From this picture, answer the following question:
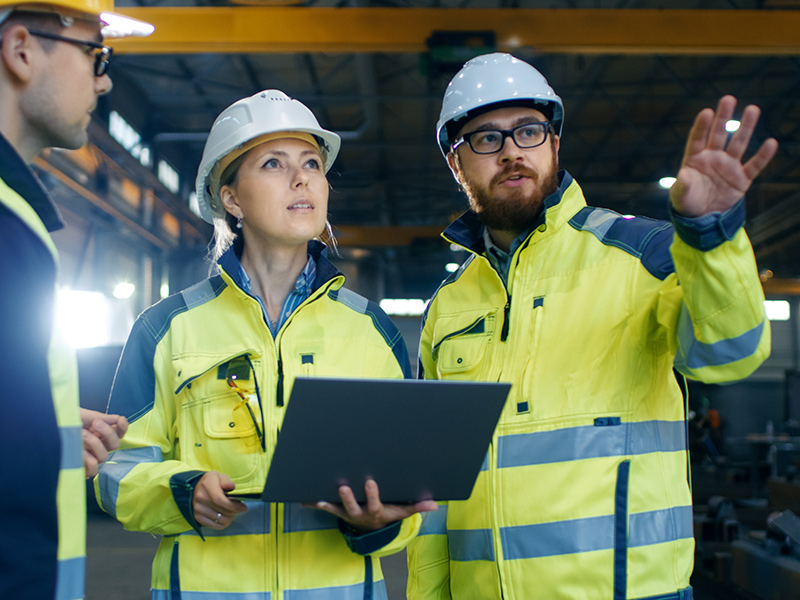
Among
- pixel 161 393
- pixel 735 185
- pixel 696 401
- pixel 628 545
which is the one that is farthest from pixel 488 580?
pixel 696 401

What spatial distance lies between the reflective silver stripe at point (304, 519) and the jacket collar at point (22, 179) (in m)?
0.89

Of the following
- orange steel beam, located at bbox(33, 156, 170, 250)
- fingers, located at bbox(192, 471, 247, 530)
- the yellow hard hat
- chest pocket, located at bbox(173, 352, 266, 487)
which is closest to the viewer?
the yellow hard hat

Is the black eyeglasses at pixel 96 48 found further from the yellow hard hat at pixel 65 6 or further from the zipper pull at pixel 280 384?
the zipper pull at pixel 280 384

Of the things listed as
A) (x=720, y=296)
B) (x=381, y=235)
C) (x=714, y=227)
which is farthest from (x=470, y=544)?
(x=381, y=235)

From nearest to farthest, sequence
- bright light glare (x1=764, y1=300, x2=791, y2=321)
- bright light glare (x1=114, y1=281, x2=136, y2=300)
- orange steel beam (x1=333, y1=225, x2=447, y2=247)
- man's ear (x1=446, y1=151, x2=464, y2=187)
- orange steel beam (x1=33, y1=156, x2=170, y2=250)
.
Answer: man's ear (x1=446, y1=151, x2=464, y2=187) < orange steel beam (x1=33, y1=156, x2=170, y2=250) < bright light glare (x1=114, y1=281, x2=136, y2=300) < orange steel beam (x1=333, y1=225, x2=447, y2=247) < bright light glare (x1=764, y1=300, x2=791, y2=321)

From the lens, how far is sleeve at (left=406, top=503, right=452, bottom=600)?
196 centimetres

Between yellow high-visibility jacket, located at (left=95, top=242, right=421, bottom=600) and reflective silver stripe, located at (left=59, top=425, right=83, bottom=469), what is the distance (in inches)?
21.7

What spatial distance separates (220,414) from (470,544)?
74cm

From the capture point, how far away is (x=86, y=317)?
9969 mm

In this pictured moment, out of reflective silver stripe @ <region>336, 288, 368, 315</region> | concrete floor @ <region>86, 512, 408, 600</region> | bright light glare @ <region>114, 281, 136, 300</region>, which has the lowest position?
concrete floor @ <region>86, 512, 408, 600</region>

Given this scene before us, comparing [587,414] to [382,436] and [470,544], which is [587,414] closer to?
[470,544]

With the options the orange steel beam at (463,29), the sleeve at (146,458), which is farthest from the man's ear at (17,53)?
the orange steel beam at (463,29)

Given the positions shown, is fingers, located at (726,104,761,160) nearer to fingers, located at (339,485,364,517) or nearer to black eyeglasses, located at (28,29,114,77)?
fingers, located at (339,485,364,517)

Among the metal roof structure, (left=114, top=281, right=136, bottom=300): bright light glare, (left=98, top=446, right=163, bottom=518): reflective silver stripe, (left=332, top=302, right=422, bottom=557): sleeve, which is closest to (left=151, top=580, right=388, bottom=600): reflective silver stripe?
(left=332, top=302, right=422, bottom=557): sleeve
